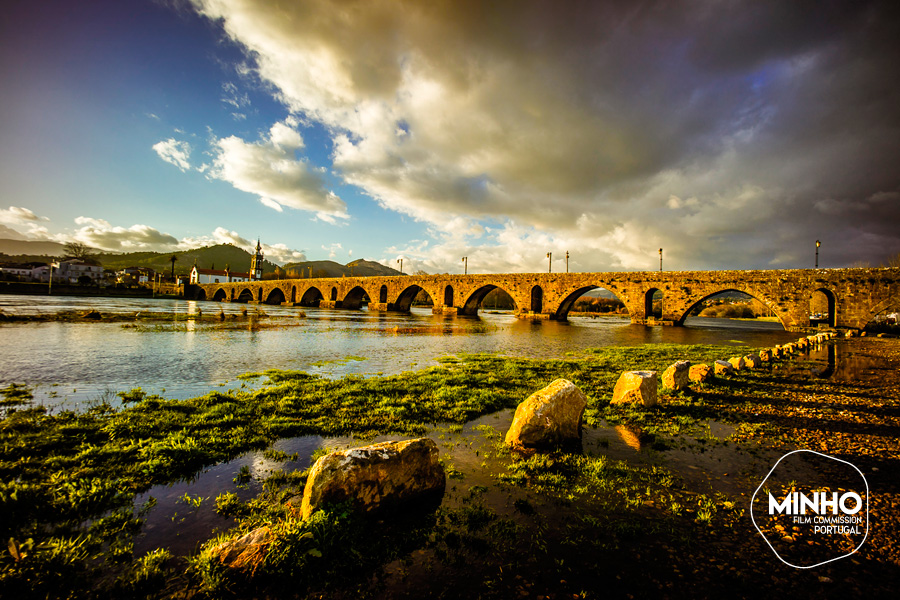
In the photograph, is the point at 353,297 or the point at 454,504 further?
the point at 353,297

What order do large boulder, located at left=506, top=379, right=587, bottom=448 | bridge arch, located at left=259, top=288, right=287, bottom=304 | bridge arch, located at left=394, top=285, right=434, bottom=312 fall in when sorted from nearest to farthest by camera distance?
large boulder, located at left=506, top=379, right=587, bottom=448 < bridge arch, located at left=394, top=285, right=434, bottom=312 < bridge arch, located at left=259, top=288, right=287, bottom=304

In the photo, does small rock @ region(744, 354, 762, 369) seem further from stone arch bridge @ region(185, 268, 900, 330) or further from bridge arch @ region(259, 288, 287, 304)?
bridge arch @ region(259, 288, 287, 304)

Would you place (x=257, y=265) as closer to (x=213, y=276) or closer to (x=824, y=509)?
(x=213, y=276)

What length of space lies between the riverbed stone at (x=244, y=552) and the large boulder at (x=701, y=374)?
11.6 metres

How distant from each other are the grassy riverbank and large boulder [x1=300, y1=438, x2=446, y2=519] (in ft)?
0.75

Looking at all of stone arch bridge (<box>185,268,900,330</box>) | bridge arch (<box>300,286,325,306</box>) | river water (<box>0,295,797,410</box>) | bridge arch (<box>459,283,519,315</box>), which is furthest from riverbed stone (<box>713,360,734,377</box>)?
bridge arch (<box>300,286,325,306</box>)

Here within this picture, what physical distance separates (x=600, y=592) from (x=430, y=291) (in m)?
60.6

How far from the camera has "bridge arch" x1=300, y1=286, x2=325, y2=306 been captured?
88537 mm

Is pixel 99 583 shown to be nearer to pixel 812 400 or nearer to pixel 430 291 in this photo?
pixel 812 400

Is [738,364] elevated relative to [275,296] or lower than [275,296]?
lower

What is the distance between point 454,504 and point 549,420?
247 cm

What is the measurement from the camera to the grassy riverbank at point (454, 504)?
9.87 feet

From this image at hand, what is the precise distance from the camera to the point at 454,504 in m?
4.22

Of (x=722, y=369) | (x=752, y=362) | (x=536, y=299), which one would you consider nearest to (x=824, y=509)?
(x=722, y=369)
